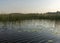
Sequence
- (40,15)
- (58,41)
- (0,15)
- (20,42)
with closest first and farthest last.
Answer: (20,42) < (58,41) < (0,15) < (40,15)

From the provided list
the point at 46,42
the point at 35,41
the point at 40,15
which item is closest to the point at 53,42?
the point at 46,42

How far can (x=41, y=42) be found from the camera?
11930 mm

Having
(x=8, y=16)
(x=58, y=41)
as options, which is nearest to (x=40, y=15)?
(x=8, y=16)

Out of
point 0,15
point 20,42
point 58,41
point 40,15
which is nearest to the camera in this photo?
point 20,42

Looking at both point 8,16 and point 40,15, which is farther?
point 40,15

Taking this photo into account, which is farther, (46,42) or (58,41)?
(58,41)

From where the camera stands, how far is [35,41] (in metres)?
12.4

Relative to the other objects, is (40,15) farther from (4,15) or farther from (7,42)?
(7,42)

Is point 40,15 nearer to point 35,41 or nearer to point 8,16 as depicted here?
point 8,16

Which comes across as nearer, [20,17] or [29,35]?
[29,35]

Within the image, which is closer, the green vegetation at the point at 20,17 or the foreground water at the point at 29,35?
the foreground water at the point at 29,35

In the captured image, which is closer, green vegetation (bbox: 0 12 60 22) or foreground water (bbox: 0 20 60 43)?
foreground water (bbox: 0 20 60 43)

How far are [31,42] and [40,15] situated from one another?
42621mm

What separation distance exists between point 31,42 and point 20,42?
891 millimetres
